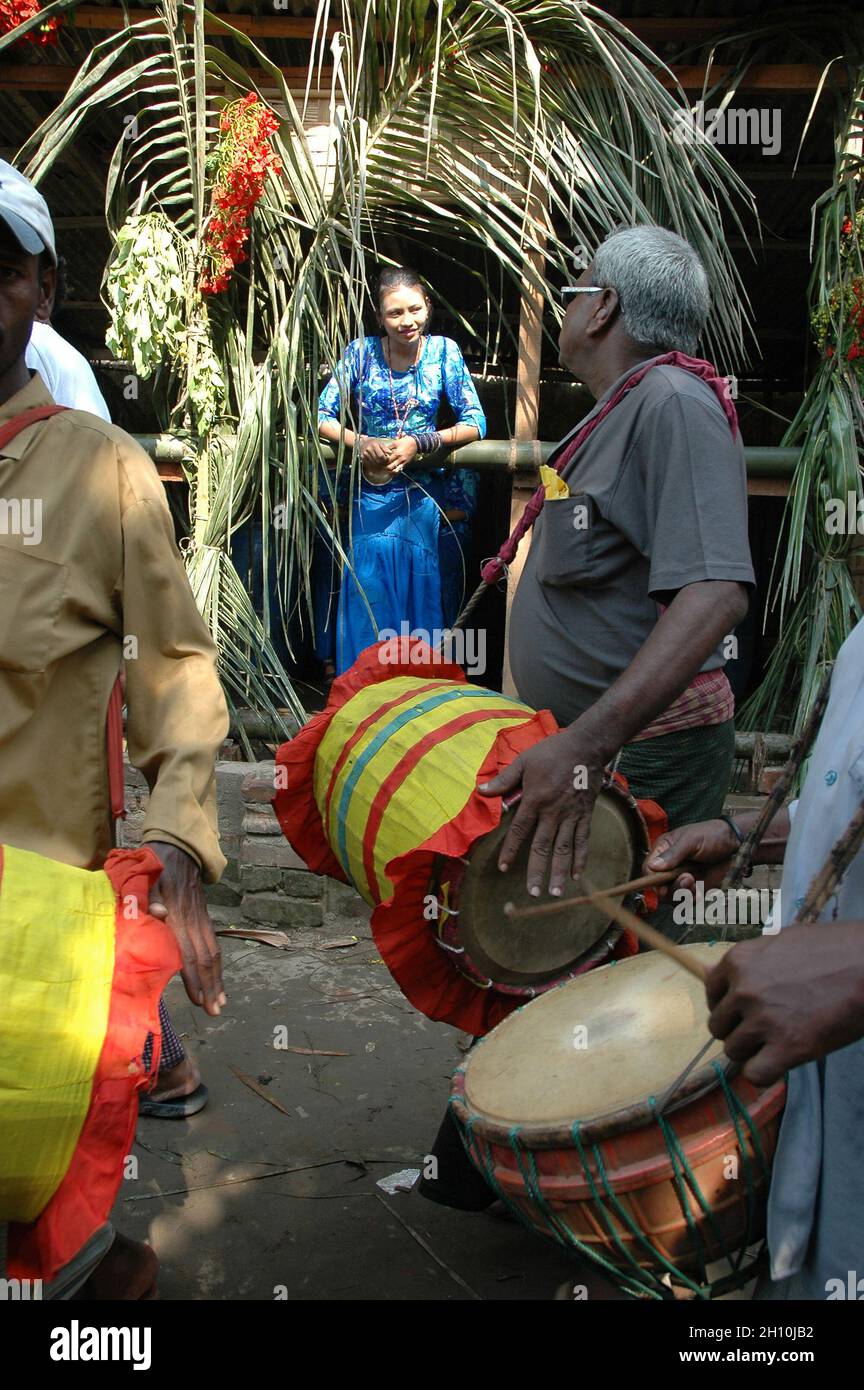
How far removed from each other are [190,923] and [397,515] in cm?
308

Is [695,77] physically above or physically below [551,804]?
above

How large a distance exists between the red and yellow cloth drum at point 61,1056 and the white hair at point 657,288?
1.67 metres

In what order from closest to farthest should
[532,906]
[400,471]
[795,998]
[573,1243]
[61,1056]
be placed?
1. [795,998]
2. [61,1056]
3. [573,1243]
4. [532,906]
5. [400,471]

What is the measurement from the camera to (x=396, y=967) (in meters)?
2.10

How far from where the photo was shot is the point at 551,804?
1.99 m

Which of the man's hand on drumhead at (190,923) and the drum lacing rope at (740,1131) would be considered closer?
the drum lacing rope at (740,1131)

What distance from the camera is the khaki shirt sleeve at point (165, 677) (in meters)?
1.82

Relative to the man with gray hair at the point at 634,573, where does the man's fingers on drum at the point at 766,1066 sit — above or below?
below

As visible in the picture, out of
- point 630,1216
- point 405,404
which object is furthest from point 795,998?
point 405,404

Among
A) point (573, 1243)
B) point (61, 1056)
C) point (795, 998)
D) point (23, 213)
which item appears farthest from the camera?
point (23, 213)

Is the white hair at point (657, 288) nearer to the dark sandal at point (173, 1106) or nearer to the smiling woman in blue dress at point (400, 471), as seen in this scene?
the smiling woman in blue dress at point (400, 471)

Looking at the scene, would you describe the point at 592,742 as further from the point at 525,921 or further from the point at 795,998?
the point at 795,998

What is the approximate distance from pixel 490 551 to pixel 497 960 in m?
4.50

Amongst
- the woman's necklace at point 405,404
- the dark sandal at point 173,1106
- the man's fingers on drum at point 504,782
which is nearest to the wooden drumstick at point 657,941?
the man's fingers on drum at point 504,782
